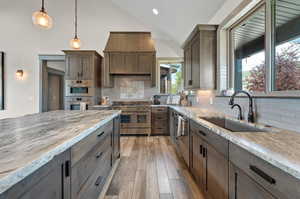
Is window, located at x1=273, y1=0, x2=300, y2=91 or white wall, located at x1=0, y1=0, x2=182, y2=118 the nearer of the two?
window, located at x1=273, y1=0, x2=300, y2=91

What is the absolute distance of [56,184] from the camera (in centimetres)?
96

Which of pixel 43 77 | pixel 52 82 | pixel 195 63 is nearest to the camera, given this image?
pixel 195 63

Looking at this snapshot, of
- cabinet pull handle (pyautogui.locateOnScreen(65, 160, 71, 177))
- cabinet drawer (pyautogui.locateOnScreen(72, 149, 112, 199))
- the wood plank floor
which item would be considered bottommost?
the wood plank floor

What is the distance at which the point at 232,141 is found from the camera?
3.96ft

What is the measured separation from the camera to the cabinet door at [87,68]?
491cm

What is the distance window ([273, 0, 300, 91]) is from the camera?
1.60m

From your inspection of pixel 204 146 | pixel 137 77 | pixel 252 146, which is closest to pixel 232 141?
pixel 252 146

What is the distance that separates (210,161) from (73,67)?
449 centimetres

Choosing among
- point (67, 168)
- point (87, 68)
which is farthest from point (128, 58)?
point (67, 168)

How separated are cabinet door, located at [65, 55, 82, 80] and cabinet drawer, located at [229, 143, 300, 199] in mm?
4673

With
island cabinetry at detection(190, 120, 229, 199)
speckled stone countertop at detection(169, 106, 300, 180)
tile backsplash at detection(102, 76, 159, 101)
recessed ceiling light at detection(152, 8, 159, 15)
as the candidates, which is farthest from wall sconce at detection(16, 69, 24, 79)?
speckled stone countertop at detection(169, 106, 300, 180)

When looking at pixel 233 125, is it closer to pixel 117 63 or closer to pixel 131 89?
pixel 117 63

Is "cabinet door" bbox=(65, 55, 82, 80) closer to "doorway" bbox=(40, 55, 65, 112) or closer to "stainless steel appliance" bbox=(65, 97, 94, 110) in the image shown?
"stainless steel appliance" bbox=(65, 97, 94, 110)

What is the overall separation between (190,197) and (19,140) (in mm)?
1799
